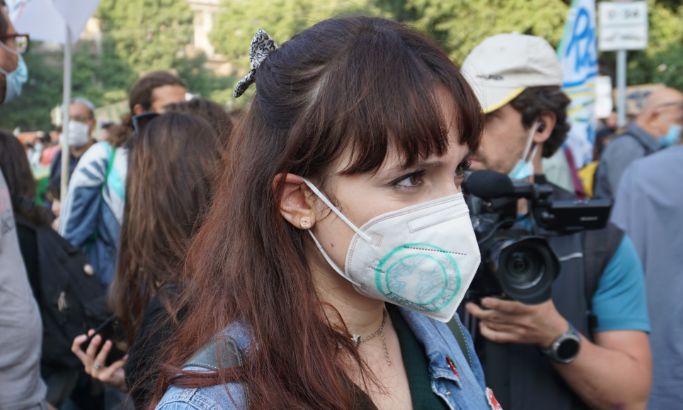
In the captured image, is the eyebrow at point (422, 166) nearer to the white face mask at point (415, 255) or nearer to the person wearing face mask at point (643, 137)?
the white face mask at point (415, 255)

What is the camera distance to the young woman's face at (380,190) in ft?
4.62

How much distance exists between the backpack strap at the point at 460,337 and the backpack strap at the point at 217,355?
0.74 m

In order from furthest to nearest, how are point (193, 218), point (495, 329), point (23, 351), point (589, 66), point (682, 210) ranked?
point (589, 66)
point (682, 210)
point (193, 218)
point (23, 351)
point (495, 329)

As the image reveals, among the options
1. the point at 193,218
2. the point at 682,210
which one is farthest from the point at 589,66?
the point at 193,218

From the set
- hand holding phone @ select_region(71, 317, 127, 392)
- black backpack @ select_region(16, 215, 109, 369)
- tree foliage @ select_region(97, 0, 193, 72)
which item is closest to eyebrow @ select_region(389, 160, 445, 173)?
hand holding phone @ select_region(71, 317, 127, 392)

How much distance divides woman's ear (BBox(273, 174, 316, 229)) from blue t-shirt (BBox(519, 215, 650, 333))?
4.00ft

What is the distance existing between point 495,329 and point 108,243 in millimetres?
3021

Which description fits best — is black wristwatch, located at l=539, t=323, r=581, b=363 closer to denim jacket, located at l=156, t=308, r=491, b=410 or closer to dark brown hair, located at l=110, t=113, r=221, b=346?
denim jacket, located at l=156, t=308, r=491, b=410

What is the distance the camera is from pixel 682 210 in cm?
281

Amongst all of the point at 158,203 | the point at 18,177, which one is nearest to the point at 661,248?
the point at 158,203

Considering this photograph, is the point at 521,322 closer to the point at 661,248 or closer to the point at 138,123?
the point at 661,248

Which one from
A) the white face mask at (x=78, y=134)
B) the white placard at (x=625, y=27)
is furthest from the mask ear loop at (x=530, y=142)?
the white face mask at (x=78, y=134)

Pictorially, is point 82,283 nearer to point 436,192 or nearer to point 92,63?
point 436,192

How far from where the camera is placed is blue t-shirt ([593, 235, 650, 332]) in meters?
2.12
